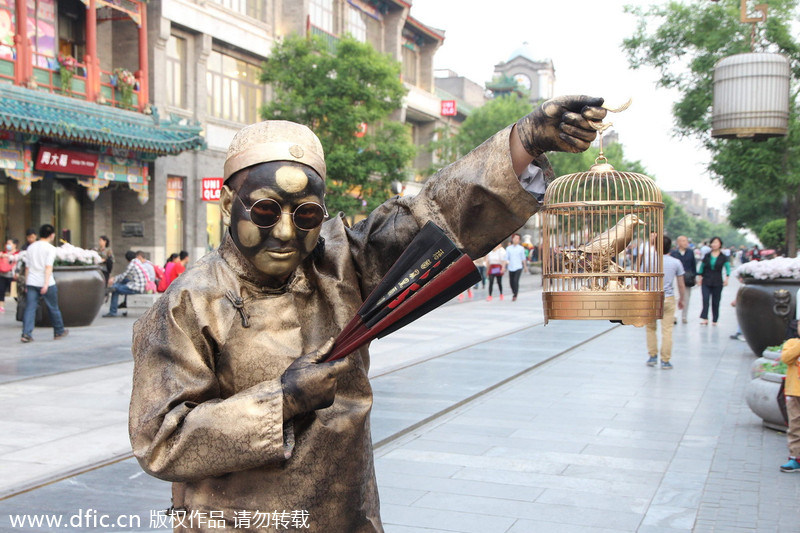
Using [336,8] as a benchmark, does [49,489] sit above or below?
below

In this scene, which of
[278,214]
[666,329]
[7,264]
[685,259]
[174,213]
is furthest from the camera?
[174,213]

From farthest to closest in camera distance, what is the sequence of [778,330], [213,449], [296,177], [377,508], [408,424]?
1. [778,330]
2. [408,424]
3. [377,508]
4. [296,177]
5. [213,449]

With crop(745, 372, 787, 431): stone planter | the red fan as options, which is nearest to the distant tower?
crop(745, 372, 787, 431): stone planter

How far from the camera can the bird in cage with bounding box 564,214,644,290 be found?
2682 millimetres

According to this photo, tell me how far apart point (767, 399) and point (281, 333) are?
249 inches

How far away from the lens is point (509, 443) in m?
6.55

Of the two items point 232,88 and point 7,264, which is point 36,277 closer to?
point 7,264

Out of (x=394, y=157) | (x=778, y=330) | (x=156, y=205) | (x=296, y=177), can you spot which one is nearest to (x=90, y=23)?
(x=156, y=205)

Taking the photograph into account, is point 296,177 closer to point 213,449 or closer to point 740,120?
point 213,449

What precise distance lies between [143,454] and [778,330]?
1058cm

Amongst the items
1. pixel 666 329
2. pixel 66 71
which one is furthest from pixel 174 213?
pixel 666 329

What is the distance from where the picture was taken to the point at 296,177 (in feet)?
6.40

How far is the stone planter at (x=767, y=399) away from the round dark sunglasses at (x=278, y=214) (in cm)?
612

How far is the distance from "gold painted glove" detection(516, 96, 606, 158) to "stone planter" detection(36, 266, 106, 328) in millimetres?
13029
